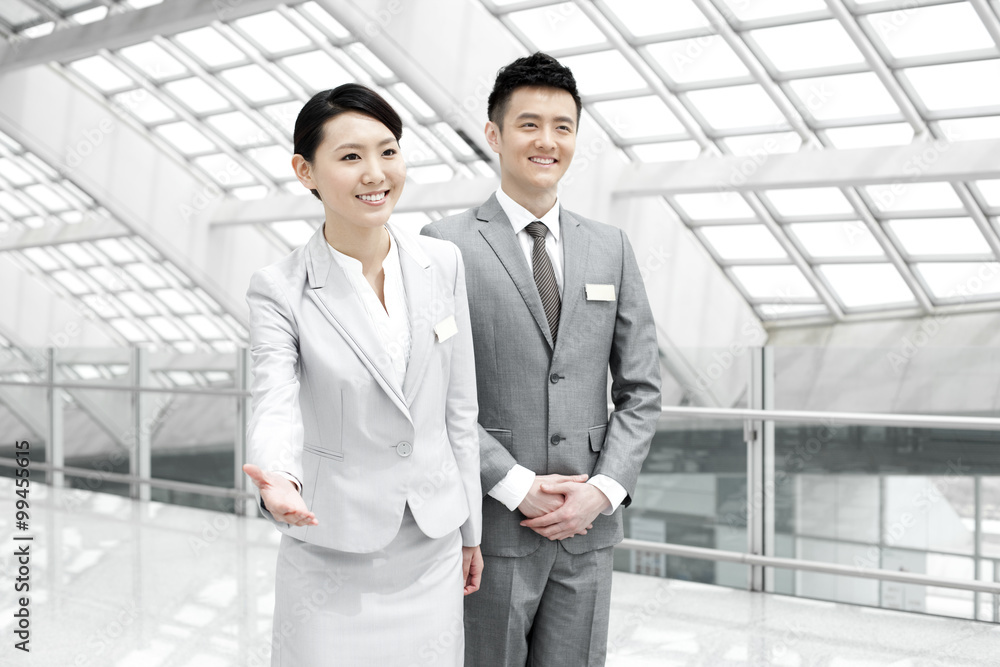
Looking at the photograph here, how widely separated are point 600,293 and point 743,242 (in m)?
17.5

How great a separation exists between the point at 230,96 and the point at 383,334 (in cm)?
1915

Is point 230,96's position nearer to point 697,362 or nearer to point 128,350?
point 128,350

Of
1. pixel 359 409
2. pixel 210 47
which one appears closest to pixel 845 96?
pixel 210 47

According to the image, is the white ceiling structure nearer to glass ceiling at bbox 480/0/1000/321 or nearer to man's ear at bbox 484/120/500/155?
glass ceiling at bbox 480/0/1000/321

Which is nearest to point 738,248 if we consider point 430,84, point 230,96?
point 430,84

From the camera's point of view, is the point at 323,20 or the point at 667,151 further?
the point at 667,151

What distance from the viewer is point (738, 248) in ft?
64.4

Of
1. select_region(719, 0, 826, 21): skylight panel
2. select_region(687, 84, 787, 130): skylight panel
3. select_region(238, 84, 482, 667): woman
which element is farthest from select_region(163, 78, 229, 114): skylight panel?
select_region(238, 84, 482, 667): woman

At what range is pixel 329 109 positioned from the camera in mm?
2197

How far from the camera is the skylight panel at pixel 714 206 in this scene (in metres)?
18.3

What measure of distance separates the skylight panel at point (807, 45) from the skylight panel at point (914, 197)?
3.34 m

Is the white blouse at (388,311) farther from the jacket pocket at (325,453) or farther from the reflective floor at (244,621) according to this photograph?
the reflective floor at (244,621)

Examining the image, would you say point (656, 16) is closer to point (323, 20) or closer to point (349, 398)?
point (323, 20)

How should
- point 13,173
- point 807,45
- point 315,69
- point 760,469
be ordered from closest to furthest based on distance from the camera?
point 760,469, point 807,45, point 315,69, point 13,173
